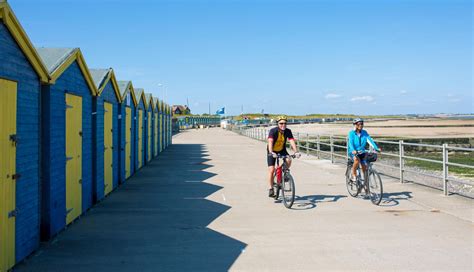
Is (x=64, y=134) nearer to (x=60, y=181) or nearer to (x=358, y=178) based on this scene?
(x=60, y=181)

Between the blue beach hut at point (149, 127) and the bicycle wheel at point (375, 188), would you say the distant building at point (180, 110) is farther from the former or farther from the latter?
the bicycle wheel at point (375, 188)

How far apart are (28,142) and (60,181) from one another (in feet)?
4.46

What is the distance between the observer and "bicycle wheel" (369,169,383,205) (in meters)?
9.71

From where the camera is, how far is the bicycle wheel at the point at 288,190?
9.40 m

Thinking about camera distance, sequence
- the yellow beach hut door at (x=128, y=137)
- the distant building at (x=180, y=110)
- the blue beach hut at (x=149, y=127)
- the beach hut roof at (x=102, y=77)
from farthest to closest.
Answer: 1. the distant building at (x=180, y=110)
2. the blue beach hut at (x=149, y=127)
3. the yellow beach hut door at (x=128, y=137)
4. the beach hut roof at (x=102, y=77)

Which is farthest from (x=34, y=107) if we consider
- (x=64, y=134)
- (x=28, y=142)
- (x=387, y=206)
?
(x=387, y=206)

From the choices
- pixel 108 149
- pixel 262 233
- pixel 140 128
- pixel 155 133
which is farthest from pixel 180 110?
pixel 262 233

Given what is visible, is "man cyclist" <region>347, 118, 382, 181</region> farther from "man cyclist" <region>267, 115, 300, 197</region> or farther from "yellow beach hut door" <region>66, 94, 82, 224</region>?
"yellow beach hut door" <region>66, 94, 82, 224</region>

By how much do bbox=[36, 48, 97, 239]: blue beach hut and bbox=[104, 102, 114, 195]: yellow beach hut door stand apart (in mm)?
1361

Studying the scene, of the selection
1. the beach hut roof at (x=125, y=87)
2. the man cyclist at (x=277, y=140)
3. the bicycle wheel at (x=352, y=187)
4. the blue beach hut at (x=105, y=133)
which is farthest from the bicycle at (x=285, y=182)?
the beach hut roof at (x=125, y=87)

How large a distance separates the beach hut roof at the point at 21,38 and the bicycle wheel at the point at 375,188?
637 cm

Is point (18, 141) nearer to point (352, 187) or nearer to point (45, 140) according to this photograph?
point (45, 140)

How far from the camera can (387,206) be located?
31.8 ft

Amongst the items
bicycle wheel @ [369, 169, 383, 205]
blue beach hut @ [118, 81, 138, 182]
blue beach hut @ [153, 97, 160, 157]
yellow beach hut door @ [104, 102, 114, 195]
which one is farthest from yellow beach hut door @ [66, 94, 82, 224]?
blue beach hut @ [153, 97, 160, 157]
